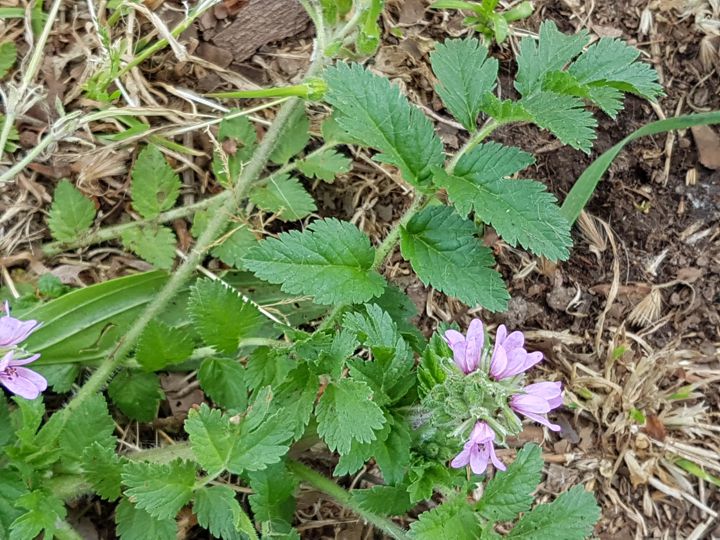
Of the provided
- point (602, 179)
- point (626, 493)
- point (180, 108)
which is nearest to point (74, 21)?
point (180, 108)

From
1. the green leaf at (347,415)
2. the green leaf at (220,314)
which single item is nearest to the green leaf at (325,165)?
the green leaf at (220,314)

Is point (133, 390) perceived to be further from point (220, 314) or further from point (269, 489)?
point (269, 489)

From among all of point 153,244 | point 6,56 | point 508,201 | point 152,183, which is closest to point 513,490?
point 508,201

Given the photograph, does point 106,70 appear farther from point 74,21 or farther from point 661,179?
point 661,179

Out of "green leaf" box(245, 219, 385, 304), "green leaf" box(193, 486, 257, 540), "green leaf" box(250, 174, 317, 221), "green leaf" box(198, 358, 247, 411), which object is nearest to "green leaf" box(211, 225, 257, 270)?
"green leaf" box(250, 174, 317, 221)

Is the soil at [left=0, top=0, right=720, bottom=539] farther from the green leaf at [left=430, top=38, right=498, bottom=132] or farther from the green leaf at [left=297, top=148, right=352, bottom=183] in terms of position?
the green leaf at [left=430, top=38, right=498, bottom=132]
